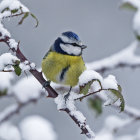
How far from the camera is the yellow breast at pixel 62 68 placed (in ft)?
5.23

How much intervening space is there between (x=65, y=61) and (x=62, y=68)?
0.04 meters

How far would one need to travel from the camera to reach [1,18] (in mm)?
1170

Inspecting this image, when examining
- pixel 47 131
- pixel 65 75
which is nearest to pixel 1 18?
pixel 65 75

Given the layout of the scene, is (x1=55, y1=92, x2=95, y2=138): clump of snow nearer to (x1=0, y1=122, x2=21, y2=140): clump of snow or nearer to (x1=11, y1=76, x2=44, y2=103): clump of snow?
(x1=0, y1=122, x2=21, y2=140): clump of snow

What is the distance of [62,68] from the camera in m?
1.67

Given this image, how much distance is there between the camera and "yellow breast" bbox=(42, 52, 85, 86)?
1.59 metres

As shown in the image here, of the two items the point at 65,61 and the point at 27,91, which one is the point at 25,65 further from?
the point at 27,91

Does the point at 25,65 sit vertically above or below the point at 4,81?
below

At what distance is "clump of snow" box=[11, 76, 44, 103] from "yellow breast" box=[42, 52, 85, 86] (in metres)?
0.31

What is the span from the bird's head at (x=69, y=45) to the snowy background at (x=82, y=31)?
638 cm

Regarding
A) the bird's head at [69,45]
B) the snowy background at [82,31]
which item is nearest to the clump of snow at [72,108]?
the bird's head at [69,45]

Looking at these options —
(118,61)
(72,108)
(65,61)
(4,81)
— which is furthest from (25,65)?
(118,61)

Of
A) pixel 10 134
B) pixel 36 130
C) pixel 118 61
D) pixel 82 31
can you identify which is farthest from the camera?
pixel 82 31

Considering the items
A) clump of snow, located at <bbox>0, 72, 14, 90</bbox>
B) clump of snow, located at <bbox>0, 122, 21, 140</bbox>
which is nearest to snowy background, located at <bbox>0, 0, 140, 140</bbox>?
clump of snow, located at <bbox>0, 72, 14, 90</bbox>
